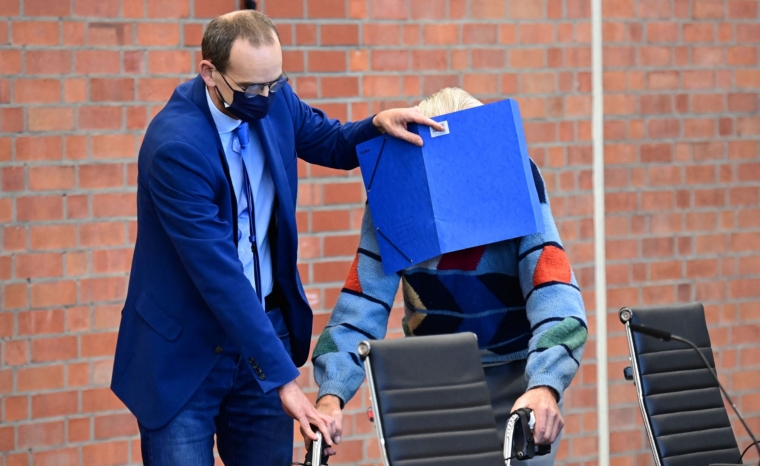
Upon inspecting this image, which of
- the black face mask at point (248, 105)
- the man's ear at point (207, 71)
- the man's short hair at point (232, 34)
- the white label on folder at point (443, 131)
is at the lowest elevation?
the white label on folder at point (443, 131)

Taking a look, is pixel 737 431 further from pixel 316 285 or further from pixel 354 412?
pixel 316 285

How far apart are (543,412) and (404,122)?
72 centimetres

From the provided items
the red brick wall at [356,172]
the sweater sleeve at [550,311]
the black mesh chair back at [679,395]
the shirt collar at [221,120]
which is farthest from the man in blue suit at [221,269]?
the red brick wall at [356,172]

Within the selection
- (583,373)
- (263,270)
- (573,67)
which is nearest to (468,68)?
(573,67)

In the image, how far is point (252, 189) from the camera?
2.07m

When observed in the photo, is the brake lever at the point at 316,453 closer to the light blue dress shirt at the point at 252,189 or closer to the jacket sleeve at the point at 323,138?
the light blue dress shirt at the point at 252,189

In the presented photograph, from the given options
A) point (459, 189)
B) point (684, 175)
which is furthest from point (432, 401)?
point (684, 175)

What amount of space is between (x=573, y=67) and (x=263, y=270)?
1925 millimetres

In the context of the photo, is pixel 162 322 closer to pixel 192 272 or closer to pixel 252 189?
pixel 192 272

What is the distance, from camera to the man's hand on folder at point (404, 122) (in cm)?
209

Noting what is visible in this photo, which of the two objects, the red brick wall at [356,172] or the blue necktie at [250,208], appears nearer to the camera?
the blue necktie at [250,208]

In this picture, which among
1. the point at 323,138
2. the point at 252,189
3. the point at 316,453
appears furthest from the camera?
the point at 323,138

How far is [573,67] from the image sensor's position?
359cm

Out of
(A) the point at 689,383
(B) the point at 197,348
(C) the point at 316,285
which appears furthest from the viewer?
(C) the point at 316,285
